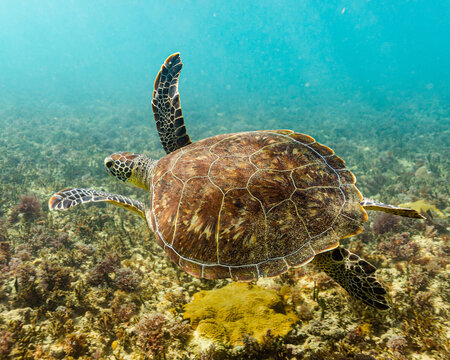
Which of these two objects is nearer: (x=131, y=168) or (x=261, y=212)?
(x=261, y=212)

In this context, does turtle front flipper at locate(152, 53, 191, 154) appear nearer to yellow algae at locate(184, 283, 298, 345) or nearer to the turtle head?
the turtle head

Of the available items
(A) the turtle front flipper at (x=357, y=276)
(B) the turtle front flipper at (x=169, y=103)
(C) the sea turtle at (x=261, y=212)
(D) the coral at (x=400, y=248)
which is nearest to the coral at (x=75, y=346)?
(C) the sea turtle at (x=261, y=212)

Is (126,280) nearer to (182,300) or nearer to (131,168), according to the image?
(182,300)

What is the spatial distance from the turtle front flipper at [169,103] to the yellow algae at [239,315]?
263cm

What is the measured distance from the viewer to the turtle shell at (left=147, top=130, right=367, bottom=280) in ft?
7.07

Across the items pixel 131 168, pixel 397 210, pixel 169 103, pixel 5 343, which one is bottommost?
pixel 5 343

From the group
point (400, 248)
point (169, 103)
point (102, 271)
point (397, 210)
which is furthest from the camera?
point (169, 103)

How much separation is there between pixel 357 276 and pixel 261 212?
3.95ft

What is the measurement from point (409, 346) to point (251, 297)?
165 centimetres

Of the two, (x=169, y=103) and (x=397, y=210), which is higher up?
(x=169, y=103)

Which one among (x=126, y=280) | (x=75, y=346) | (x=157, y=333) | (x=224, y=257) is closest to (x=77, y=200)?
(x=126, y=280)

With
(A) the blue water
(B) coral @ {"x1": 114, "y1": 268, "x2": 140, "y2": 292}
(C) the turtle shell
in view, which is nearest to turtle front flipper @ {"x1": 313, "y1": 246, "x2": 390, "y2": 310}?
(C) the turtle shell

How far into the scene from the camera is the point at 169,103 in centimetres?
399

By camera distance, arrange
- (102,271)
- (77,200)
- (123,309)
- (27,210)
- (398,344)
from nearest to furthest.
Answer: (398,344) → (123,309) → (77,200) → (102,271) → (27,210)
